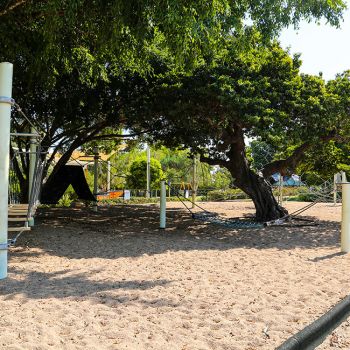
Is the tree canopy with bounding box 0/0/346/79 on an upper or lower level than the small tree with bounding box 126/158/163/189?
upper

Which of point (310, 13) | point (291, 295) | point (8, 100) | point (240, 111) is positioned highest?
point (310, 13)

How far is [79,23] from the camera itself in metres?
7.44

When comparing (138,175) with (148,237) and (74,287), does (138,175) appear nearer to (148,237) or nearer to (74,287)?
(148,237)

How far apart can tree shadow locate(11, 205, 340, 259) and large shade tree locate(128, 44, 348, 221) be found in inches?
94.8

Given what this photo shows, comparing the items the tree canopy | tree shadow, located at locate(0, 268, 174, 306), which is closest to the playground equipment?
the tree canopy

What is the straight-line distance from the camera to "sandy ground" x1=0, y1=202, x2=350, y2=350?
3252 millimetres

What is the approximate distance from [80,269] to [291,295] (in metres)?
2.83

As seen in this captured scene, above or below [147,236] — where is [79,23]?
above

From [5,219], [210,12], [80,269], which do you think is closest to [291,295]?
[80,269]

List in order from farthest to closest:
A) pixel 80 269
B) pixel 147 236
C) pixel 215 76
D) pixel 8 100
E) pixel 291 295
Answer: pixel 215 76
pixel 147 236
pixel 80 269
pixel 8 100
pixel 291 295

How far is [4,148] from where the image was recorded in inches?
191

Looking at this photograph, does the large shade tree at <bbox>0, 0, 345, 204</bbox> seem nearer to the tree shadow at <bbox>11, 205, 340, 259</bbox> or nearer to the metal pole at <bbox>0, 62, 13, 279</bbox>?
the metal pole at <bbox>0, 62, 13, 279</bbox>

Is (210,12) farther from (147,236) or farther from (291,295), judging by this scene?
(147,236)

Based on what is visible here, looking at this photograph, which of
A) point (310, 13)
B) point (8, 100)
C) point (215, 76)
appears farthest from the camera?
point (215, 76)
